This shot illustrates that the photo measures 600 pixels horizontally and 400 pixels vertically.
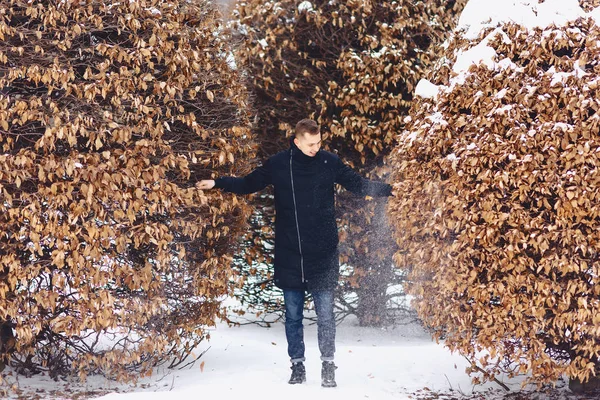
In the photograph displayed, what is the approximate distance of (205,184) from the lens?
475 cm

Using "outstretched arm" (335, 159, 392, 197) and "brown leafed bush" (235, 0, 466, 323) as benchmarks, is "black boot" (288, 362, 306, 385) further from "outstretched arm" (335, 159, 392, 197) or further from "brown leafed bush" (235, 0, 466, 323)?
"brown leafed bush" (235, 0, 466, 323)

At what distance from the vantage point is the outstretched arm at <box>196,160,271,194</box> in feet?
15.7

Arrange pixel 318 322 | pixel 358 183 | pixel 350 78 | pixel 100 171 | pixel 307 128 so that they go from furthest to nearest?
pixel 350 78
pixel 358 183
pixel 318 322
pixel 307 128
pixel 100 171

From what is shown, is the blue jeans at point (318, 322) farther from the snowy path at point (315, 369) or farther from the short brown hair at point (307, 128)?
the short brown hair at point (307, 128)

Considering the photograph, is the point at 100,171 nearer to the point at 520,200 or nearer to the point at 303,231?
the point at 303,231

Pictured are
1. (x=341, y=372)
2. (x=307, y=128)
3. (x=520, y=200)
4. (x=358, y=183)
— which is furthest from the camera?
(x=341, y=372)

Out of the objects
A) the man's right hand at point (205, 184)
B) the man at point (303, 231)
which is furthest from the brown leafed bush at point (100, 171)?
the man at point (303, 231)

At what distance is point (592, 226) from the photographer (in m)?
4.05

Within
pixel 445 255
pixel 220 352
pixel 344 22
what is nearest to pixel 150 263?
pixel 220 352

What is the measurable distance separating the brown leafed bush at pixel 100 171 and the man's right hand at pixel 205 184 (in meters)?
0.09

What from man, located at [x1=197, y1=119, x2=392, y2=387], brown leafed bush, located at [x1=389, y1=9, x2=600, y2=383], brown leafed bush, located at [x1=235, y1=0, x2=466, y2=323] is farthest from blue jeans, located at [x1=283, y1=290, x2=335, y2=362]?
brown leafed bush, located at [x1=235, y1=0, x2=466, y2=323]

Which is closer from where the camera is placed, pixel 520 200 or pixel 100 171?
pixel 520 200

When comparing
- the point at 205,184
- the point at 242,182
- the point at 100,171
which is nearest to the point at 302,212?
the point at 242,182

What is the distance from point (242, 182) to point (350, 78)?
73.1 inches
